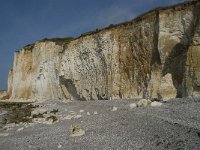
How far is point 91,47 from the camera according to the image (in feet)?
147

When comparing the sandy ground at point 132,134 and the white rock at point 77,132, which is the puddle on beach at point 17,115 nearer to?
the sandy ground at point 132,134

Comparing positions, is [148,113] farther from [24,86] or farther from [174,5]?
[24,86]

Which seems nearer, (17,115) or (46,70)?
(17,115)

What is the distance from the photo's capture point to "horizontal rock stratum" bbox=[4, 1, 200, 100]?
93.4 ft

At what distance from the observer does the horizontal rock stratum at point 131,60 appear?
28.5 m

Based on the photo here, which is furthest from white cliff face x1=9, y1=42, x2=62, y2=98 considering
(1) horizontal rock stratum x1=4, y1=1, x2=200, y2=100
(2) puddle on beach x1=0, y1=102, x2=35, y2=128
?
(2) puddle on beach x1=0, y1=102, x2=35, y2=128

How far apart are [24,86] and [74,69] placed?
2035cm

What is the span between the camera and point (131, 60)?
118ft

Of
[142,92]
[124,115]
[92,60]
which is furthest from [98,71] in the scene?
[124,115]

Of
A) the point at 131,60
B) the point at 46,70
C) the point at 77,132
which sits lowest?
the point at 77,132

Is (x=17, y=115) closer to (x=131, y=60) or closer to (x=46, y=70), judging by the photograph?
(x=131, y=60)

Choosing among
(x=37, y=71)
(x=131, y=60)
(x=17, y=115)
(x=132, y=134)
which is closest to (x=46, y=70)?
(x=37, y=71)

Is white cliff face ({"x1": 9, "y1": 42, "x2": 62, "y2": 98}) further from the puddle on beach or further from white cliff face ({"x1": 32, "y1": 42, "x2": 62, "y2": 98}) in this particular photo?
the puddle on beach

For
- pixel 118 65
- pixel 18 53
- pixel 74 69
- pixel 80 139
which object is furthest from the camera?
pixel 18 53
